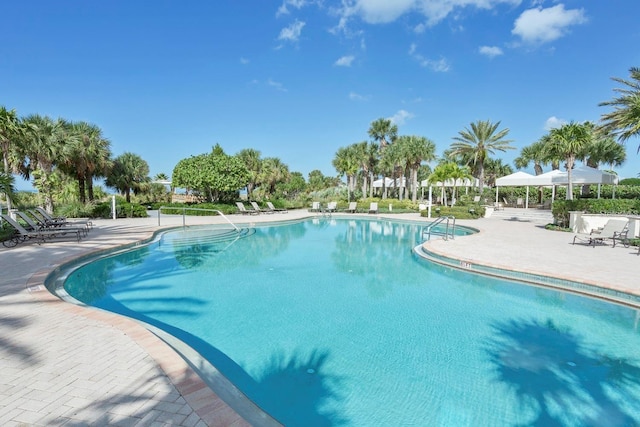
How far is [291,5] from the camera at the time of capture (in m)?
20.0

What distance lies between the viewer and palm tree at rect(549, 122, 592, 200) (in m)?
15.2

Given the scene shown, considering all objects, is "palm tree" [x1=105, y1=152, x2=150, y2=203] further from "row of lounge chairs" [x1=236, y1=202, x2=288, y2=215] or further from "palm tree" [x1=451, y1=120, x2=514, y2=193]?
"palm tree" [x1=451, y1=120, x2=514, y2=193]

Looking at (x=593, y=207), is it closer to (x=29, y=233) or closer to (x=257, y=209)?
(x=257, y=209)

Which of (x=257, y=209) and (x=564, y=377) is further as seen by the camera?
(x=257, y=209)

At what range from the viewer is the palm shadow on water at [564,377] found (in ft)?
10.4

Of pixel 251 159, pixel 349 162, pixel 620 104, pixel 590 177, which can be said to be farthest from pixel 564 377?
pixel 251 159

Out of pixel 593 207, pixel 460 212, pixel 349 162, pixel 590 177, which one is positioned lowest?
pixel 460 212

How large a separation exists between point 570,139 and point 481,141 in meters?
17.1

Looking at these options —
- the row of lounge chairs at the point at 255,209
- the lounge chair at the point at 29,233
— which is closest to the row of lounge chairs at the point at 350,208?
the row of lounge chairs at the point at 255,209

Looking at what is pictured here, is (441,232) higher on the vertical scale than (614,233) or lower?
lower

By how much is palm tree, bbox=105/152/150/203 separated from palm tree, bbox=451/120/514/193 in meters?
30.3

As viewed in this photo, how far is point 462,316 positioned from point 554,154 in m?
15.9

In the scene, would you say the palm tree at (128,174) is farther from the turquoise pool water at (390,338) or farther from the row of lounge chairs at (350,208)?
the turquoise pool water at (390,338)

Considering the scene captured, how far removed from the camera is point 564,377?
150 inches
